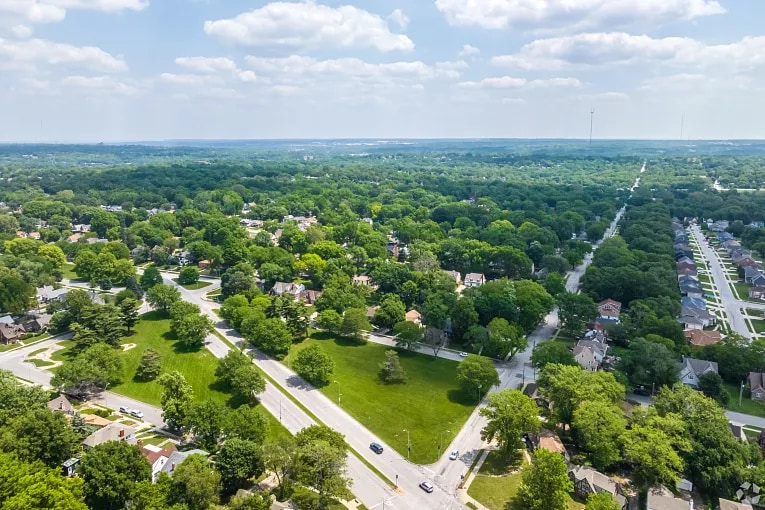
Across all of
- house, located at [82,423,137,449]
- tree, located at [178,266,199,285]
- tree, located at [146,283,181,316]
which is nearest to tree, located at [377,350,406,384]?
house, located at [82,423,137,449]

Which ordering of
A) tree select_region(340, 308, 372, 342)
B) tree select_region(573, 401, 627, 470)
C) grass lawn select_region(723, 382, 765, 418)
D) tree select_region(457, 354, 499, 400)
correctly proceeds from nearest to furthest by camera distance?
tree select_region(573, 401, 627, 470) → grass lawn select_region(723, 382, 765, 418) → tree select_region(457, 354, 499, 400) → tree select_region(340, 308, 372, 342)

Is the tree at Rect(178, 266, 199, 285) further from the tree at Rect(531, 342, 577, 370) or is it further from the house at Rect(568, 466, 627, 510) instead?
the house at Rect(568, 466, 627, 510)

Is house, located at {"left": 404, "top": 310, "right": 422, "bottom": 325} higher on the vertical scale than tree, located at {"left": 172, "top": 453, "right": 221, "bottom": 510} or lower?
lower

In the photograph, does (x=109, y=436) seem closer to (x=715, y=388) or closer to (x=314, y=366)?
(x=314, y=366)

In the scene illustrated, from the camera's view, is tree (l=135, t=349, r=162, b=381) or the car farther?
tree (l=135, t=349, r=162, b=381)

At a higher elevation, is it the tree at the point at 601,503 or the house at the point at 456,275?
the tree at the point at 601,503

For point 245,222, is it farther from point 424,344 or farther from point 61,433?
point 61,433

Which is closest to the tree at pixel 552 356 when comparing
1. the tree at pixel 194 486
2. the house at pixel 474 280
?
the tree at pixel 194 486

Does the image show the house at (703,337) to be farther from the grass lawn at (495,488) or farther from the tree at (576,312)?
the grass lawn at (495,488)

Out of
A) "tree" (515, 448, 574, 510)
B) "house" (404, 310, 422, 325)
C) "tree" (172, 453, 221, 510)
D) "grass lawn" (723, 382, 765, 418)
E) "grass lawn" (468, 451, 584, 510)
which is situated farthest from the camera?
"house" (404, 310, 422, 325)
